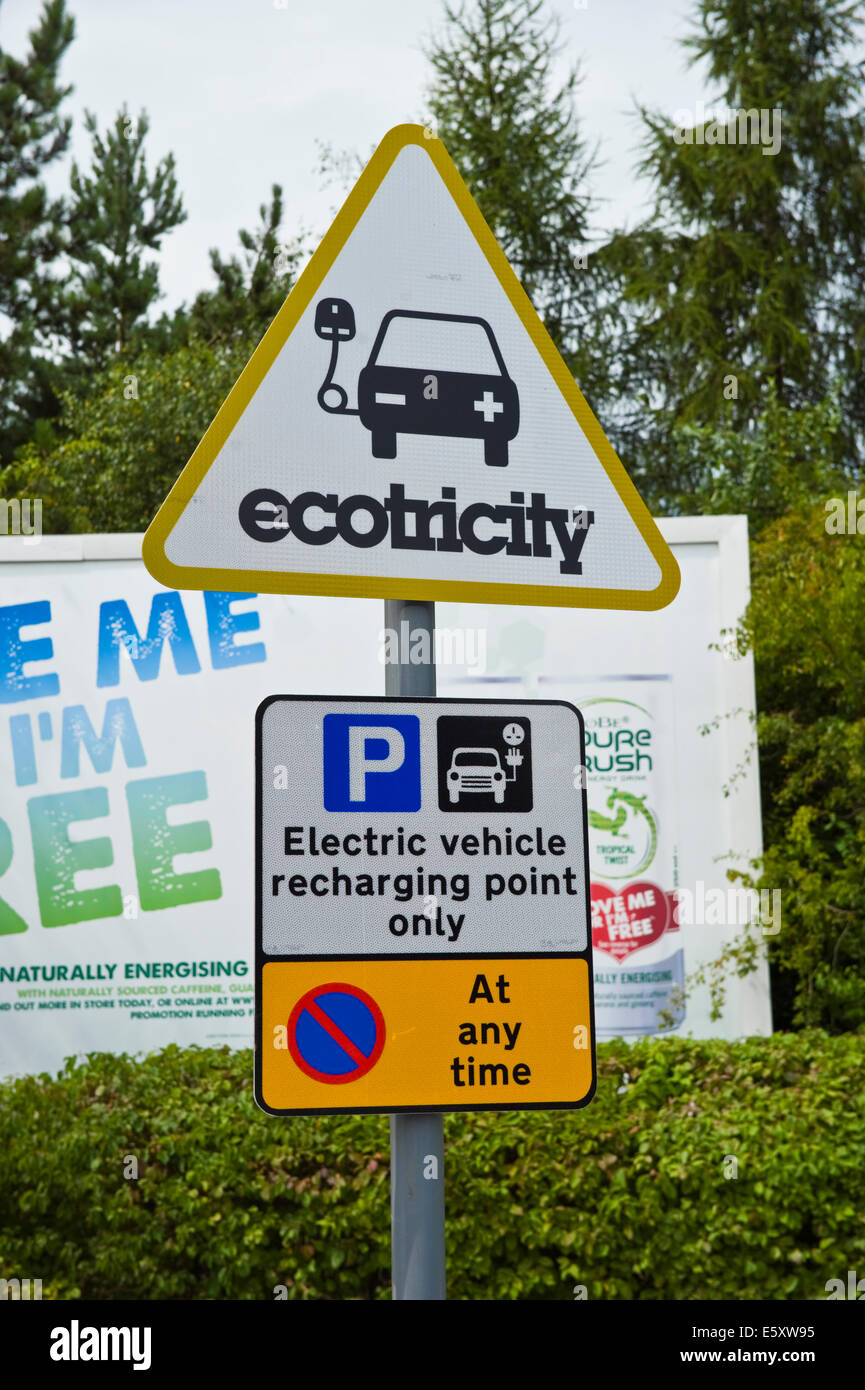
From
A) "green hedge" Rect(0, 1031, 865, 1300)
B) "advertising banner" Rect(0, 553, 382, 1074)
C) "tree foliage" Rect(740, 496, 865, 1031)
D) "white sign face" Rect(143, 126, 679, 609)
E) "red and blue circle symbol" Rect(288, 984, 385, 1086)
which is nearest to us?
"red and blue circle symbol" Rect(288, 984, 385, 1086)

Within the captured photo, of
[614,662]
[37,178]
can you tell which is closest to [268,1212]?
[614,662]

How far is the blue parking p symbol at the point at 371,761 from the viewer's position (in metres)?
1.83

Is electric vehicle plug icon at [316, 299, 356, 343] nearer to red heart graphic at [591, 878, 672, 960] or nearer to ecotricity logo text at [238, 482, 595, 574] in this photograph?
ecotricity logo text at [238, 482, 595, 574]

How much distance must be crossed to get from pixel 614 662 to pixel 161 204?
16286mm

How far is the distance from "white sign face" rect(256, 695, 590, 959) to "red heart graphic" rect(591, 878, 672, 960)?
4382mm

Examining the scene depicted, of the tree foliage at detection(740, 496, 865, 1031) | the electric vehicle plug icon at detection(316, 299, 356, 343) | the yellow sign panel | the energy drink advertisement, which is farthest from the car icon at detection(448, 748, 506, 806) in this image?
the energy drink advertisement

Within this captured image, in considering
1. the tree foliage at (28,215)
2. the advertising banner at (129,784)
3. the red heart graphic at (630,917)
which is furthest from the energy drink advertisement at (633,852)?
the tree foliage at (28,215)

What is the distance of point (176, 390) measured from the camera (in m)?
13.5

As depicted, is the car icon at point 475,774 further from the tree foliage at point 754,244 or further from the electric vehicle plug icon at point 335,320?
the tree foliage at point 754,244

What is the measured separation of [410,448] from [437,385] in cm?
11

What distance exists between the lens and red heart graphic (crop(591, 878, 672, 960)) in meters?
6.18

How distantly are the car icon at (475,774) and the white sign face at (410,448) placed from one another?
0.78 ft

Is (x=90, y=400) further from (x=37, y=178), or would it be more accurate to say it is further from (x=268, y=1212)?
(x=268, y=1212)

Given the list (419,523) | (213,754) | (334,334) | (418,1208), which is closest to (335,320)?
(334,334)
